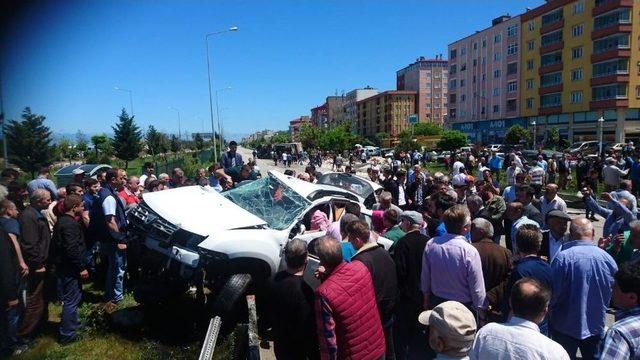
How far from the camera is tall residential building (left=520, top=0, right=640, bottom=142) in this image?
170 feet

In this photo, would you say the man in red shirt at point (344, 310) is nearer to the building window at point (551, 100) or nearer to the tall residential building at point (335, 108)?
the building window at point (551, 100)

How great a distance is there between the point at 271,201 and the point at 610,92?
194ft

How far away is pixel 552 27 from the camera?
200 feet

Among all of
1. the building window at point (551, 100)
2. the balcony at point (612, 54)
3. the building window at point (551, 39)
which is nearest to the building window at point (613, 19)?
the balcony at point (612, 54)

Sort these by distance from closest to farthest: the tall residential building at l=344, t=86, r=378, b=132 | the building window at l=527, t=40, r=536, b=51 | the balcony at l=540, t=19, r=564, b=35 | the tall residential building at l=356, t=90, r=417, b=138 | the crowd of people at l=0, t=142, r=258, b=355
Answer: the crowd of people at l=0, t=142, r=258, b=355, the balcony at l=540, t=19, r=564, b=35, the building window at l=527, t=40, r=536, b=51, the tall residential building at l=356, t=90, r=417, b=138, the tall residential building at l=344, t=86, r=378, b=132

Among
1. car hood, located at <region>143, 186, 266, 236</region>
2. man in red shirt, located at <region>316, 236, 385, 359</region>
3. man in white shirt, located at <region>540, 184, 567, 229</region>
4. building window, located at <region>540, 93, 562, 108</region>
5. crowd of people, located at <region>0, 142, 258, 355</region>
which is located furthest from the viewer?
building window, located at <region>540, 93, 562, 108</region>

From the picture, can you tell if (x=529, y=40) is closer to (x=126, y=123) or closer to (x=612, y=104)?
(x=612, y=104)

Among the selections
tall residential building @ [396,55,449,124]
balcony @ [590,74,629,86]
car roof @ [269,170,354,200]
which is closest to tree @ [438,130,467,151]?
balcony @ [590,74,629,86]

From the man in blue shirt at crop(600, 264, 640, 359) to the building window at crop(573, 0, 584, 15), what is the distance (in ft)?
215

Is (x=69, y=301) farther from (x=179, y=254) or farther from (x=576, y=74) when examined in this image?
(x=576, y=74)

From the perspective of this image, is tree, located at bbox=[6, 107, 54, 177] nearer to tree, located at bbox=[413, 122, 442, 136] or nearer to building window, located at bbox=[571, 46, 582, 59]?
building window, located at bbox=[571, 46, 582, 59]

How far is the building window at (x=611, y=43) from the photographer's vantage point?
5169 centimetres

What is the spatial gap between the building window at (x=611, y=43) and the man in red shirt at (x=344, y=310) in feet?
202

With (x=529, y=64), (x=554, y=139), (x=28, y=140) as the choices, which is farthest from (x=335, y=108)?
(x=28, y=140)
